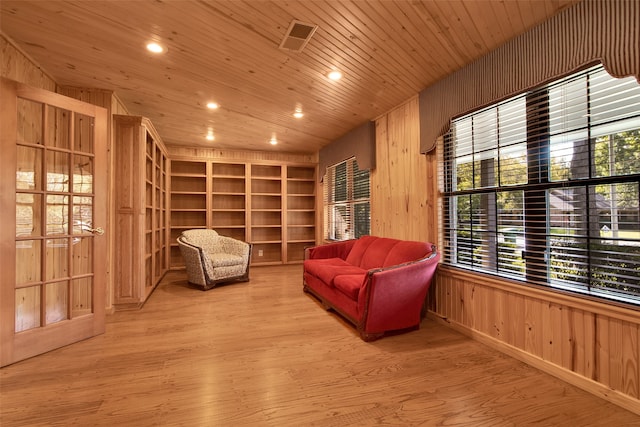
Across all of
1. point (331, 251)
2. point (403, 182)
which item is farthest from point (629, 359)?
point (331, 251)

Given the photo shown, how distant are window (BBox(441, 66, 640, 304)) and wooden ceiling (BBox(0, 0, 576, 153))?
0.62 m

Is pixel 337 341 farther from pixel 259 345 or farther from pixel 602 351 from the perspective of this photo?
pixel 602 351

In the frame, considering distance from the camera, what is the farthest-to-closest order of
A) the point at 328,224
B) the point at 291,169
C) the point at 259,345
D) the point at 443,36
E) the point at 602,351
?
the point at 291,169 < the point at 328,224 < the point at 259,345 < the point at 443,36 < the point at 602,351

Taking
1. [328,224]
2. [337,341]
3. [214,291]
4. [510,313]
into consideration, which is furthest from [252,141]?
[510,313]

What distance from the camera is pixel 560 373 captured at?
2072 millimetres

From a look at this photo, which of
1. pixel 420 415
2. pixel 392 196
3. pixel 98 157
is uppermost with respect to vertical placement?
pixel 98 157

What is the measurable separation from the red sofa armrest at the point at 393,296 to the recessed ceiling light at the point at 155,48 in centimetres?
260

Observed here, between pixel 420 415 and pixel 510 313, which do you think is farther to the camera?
pixel 510 313

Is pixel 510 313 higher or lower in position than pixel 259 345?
higher

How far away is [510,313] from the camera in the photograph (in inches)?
95.2

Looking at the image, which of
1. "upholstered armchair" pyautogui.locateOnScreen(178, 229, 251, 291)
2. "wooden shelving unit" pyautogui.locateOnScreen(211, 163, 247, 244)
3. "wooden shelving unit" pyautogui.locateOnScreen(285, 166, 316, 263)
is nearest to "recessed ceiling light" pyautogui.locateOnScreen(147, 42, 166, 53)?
"upholstered armchair" pyautogui.locateOnScreen(178, 229, 251, 291)

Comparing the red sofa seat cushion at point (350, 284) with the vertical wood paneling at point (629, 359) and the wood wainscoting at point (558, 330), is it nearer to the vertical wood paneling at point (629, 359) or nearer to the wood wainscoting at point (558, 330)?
the wood wainscoting at point (558, 330)

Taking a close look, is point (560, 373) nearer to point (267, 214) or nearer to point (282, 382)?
point (282, 382)

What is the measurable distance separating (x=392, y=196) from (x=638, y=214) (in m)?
2.40
